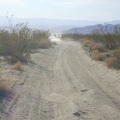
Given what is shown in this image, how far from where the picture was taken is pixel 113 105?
12141 millimetres

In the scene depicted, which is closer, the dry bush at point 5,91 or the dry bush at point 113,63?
the dry bush at point 5,91

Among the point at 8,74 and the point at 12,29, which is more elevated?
the point at 12,29

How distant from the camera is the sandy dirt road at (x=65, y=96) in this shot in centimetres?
1080

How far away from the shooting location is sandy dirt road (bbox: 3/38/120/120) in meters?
10.8

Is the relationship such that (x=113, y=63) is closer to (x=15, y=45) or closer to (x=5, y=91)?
(x=15, y=45)

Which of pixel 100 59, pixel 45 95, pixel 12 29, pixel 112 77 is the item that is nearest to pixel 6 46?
pixel 12 29

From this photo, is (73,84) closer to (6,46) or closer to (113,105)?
(113,105)

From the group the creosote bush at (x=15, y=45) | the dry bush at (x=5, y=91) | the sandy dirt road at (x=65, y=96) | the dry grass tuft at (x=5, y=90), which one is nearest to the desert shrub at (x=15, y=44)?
the creosote bush at (x=15, y=45)

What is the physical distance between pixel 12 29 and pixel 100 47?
10.0 meters

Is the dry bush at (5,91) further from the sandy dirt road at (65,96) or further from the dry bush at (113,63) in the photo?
the dry bush at (113,63)

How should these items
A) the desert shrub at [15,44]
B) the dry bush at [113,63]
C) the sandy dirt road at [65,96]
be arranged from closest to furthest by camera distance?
→ the sandy dirt road at [65,96]
the dry bush at [113,63]
the desert shrub at [15,44]

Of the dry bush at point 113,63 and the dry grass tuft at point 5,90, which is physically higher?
the dry grass tuft at point 5,90

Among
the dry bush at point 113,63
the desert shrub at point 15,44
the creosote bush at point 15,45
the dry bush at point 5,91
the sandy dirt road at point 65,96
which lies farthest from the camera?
the desert shrub at point 15,44

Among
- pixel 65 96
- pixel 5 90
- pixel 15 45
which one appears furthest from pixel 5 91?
pixel 15 45
